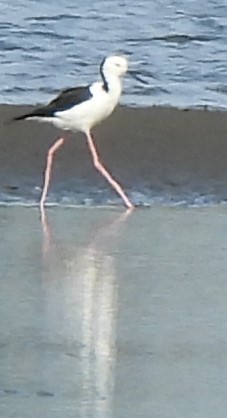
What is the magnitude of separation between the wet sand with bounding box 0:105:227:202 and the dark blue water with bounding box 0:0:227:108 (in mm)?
513

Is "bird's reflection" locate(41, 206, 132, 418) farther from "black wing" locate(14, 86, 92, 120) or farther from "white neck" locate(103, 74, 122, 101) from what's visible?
"white neck" locate(103, 74, 122, 101)

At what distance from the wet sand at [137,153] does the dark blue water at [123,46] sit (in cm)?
51

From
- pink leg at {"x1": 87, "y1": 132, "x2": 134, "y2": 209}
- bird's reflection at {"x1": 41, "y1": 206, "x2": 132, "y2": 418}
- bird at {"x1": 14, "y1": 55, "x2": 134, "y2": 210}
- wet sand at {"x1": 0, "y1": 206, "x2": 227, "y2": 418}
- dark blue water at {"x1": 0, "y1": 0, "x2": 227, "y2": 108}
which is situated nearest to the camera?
wet sand at {"x1": 0, "y1": 206, "x2": 227, "y2": 418}

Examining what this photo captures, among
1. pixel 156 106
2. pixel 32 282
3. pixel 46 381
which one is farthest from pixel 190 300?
pixel 156 106

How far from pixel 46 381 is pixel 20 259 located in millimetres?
1714

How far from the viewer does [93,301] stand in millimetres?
5598

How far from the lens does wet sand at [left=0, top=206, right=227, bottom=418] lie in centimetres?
445

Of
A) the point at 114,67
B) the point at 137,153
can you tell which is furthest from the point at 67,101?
the point at 137,153

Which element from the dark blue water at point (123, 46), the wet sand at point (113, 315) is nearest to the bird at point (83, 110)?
the wet sand at point (113, 315)

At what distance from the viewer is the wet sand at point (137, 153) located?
8.45 meters

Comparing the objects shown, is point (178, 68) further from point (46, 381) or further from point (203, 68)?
point (46, 381)

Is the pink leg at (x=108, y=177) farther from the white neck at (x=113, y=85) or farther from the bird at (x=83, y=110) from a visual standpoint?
the white neck at (x=113, y=85)

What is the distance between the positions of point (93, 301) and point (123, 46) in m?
6.77

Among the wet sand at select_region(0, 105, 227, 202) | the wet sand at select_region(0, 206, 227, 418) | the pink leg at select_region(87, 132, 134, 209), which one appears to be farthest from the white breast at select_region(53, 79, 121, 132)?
the wet sand at select_region(0, 206, 227, 418)
